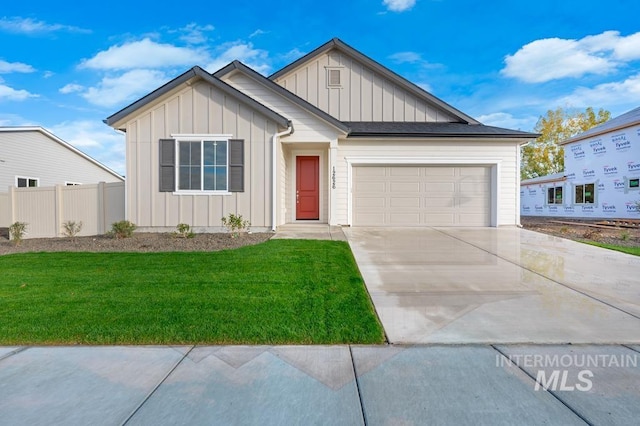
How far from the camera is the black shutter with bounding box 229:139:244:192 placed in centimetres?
1008

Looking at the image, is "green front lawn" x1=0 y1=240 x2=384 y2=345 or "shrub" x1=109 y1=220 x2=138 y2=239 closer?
"green front lawn" x1=0 y1=240 x2=384 y2=345

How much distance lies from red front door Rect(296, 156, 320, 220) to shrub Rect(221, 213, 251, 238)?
2976 millimetres

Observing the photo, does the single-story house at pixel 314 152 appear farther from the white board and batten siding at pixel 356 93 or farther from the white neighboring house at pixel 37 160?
the white neighboring house at pixel 37 160

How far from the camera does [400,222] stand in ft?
39.3

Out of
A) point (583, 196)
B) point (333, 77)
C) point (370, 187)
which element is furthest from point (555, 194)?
point (333, 77)

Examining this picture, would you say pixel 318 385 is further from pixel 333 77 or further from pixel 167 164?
pixel 333 77

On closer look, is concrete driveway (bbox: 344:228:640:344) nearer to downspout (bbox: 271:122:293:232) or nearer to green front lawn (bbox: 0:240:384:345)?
green front lawn (bbox: 0:240:384:345)

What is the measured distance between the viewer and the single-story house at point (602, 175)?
62.2 feet

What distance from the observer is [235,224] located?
31.0 ft

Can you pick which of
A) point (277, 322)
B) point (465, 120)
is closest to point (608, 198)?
point (465, 120)

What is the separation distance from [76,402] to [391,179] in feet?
35.0

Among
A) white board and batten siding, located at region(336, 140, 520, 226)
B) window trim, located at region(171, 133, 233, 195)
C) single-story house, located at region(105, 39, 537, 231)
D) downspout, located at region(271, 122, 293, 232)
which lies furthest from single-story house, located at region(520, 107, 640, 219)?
window trim, located at region(171, 133, 233, 195)

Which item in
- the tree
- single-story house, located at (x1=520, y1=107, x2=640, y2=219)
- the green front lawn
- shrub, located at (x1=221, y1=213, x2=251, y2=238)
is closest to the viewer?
the green front lawn

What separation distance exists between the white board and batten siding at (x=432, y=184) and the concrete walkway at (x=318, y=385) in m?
8.78
